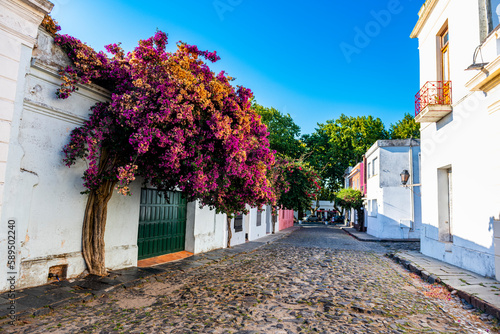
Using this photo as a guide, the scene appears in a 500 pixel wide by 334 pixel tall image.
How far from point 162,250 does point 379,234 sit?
1468 cm

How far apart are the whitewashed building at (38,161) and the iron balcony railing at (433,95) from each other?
934 cm

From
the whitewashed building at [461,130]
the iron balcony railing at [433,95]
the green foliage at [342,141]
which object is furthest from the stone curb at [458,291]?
the green foliage at [342,141]

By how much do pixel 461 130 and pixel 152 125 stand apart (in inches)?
316

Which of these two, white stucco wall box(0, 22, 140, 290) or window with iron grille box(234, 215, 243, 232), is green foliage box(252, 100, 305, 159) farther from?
white stucco wall box(0, 22, 140, 290)

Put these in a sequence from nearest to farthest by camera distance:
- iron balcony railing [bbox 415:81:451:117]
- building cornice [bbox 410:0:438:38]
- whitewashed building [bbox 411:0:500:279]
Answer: whitewashed building [bbox 411:0:500:279], iron balcony railing [bbox 415:81:451:117], building cornice [bbox 410:0:438:38]

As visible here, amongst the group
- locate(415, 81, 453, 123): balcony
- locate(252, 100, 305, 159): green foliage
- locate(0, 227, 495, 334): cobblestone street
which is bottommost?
locate(0, 227, 495, 334): cobblestone street

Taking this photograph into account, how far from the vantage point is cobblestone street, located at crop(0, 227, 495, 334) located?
4.25 metres

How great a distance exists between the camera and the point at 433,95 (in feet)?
33.6

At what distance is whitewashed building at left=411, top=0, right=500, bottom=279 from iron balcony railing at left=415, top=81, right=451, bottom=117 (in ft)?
0.09

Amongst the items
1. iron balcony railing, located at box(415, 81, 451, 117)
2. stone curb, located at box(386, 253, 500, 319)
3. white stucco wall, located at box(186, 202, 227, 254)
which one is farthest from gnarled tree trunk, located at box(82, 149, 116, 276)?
iron balcony railing, located at box(415, 81, 451, 117)

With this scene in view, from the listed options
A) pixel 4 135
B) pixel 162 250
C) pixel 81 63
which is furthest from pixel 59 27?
pixel 162 250

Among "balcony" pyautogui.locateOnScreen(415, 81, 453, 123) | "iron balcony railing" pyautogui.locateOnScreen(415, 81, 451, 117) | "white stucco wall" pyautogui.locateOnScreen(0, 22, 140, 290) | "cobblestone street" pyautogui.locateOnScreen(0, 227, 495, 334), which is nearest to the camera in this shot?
"cobblestone street" pyautogui.locateOnScreen(0, 227, 495, 334)

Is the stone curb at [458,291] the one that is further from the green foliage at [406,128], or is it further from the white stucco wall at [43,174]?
the green foliage at [406,128]

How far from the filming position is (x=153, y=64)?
6.54 metres
